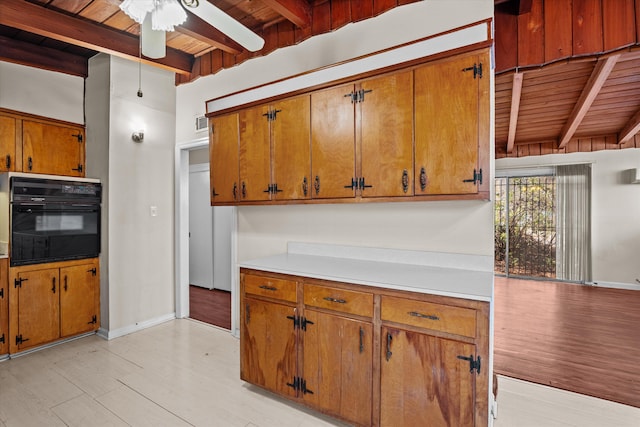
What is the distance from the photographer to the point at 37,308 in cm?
301

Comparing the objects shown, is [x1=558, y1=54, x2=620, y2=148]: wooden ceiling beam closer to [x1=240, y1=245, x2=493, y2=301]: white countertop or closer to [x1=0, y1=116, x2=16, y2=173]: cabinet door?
[x1=240, y1=245, x2=493, y2=301]: white countertop

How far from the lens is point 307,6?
2.83 m

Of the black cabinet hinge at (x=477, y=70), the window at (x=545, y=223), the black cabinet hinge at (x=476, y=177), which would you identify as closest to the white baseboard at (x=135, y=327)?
the black cabinet hinge at (x=476, y=177)

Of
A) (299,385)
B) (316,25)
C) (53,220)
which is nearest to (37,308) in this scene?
(53,220)

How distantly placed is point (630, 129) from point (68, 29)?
24.0ft

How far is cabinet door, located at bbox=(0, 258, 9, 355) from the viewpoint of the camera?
280cm

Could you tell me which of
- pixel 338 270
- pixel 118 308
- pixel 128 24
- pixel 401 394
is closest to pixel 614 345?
pixel 401 394

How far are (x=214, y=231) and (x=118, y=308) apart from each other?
2.16 metres

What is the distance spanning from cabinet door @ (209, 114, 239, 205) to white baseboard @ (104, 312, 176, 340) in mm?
1784

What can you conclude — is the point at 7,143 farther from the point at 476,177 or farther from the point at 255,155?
the point at 476,177

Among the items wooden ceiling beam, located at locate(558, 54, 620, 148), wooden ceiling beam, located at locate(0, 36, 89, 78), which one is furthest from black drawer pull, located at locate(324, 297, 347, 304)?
wooden ceiling beam, located at locate(0, 36, 89, 78)

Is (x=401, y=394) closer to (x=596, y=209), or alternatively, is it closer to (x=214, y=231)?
(x=214, y=231)

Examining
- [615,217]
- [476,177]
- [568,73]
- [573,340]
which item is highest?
[568,73]

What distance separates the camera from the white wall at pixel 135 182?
11.0ft
